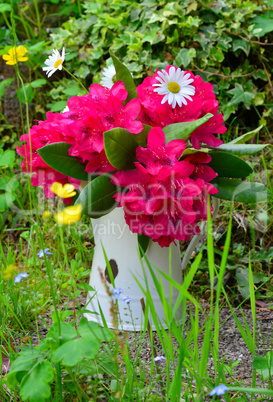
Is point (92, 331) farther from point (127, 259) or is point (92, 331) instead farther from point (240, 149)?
point (240, 149)

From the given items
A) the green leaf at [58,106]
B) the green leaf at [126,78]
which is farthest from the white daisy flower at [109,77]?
the green leaf at [58,106]

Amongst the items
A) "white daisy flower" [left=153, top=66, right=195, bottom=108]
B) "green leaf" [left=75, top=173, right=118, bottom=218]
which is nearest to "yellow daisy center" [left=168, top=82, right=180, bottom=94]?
"white daisy flower" [left=153, top=66, right=195, bottom=108]

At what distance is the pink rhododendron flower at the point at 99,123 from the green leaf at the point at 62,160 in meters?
0.02

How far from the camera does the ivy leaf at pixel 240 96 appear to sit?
1.78 m

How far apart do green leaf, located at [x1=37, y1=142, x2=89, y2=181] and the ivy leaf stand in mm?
918

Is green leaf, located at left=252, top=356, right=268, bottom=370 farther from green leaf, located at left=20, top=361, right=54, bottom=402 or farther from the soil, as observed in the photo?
green leaf, located at left=20, top=361, right=54, bottom=402

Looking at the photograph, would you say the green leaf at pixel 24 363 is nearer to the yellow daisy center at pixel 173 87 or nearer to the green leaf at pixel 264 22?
the yellow daisy center at pixel 173 87

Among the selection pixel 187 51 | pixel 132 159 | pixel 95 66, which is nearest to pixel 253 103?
pixel 187 51

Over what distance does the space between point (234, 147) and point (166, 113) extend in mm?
184

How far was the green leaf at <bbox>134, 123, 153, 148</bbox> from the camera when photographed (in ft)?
3.33

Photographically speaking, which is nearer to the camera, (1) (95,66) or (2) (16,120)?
(1) (95,66)


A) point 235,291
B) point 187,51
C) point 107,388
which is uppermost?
point 187,51

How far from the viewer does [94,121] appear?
3.21ft

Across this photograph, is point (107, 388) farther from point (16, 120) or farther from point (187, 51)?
point (16, 120)
